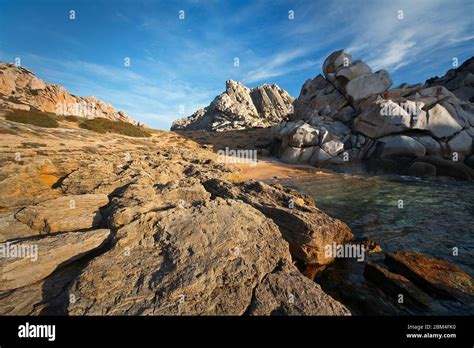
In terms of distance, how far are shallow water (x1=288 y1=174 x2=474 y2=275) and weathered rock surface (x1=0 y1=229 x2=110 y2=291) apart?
402 inches

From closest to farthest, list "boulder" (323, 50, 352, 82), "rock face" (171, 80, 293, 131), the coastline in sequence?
1. the coastline
2. "boulder" (323, 50, 352, 82)
3. "rock face" (171, 80, 293, 131)

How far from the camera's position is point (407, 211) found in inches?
535

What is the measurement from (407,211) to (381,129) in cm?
2096

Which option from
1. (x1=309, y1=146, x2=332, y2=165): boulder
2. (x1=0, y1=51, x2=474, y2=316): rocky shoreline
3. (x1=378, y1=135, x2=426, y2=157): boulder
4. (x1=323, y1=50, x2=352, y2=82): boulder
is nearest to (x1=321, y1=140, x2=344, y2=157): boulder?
(x1=309, y1=146, x2=332, y2=165): boulder

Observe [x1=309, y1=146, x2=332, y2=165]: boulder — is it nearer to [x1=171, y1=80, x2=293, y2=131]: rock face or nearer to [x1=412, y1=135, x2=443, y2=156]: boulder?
[x1=412, y1=135, x2=443, y2=156]: boulder

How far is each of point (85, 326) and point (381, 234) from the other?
36.8 ft

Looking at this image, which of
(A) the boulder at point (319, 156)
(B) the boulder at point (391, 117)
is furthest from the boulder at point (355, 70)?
(A) the boulder at point (319, 156)

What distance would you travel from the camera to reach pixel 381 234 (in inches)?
414

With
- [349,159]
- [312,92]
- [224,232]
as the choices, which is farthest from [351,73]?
[224,232]

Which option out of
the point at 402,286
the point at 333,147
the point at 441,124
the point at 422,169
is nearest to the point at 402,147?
the point at 422,169

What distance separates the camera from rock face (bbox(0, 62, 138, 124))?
160 feet

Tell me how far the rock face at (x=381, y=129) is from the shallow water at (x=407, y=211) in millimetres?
6419

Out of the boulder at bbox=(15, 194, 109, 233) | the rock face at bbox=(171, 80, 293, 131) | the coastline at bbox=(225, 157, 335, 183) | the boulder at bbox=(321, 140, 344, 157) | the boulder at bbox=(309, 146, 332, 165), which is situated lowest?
the boulder at bbox=(15, 194, 109, 233)

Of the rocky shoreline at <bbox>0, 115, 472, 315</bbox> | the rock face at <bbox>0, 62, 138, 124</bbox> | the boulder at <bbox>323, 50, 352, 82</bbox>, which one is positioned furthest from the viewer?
the rock face at <bbox>0, 62, 138, 124</bbox>
